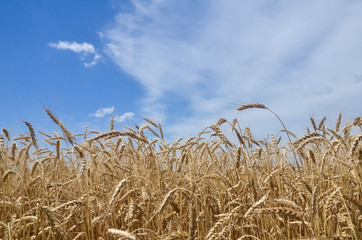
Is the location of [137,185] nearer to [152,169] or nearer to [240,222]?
[152,169]

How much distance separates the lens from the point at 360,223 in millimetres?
3000

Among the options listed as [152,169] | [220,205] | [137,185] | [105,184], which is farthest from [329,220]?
[105,184]

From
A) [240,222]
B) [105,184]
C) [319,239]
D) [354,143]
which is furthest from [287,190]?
[105,184]

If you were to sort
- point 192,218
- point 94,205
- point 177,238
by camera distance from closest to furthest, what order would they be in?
1. point 192,218
2. point 177,238
3. point 94,205

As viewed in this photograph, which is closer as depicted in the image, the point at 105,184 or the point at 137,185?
the point at 137,185

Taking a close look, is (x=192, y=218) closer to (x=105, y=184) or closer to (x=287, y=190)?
(x=287, y=190)

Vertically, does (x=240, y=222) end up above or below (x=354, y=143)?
below

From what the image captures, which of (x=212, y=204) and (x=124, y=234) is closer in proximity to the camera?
(x=124, y=234)

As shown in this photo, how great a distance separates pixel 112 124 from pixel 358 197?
484 centimetres

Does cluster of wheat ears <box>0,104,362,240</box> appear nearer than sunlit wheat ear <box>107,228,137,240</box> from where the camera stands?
No

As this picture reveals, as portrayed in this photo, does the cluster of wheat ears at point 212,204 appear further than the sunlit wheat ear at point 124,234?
Yes

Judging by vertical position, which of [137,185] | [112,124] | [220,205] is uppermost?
[112,124]

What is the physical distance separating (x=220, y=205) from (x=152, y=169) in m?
1.48

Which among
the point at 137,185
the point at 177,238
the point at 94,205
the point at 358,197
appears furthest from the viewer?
the point at 137,185
